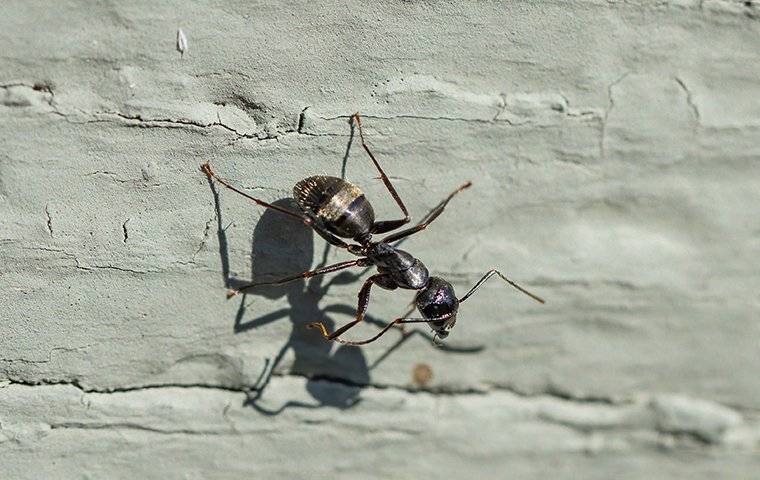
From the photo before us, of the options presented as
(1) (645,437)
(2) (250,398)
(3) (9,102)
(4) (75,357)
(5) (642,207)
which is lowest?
(1) (645,437)

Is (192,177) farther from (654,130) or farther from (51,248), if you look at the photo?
(654,130)

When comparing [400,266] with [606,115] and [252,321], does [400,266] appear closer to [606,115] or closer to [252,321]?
[252,321]

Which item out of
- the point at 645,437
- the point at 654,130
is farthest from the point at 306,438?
the point at 654,130

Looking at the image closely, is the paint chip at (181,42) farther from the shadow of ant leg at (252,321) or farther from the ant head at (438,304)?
the ant head at (438,304)

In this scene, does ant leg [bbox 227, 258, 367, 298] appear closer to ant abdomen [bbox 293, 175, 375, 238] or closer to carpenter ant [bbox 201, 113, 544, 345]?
carpenter ant [bbox 201, 113, 544, 345]

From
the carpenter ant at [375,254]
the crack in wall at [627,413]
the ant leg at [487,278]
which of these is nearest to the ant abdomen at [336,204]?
the carpenter ant at [375,254]

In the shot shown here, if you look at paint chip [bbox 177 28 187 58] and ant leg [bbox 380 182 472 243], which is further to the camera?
ant leg [bbox 380 182 472 243]

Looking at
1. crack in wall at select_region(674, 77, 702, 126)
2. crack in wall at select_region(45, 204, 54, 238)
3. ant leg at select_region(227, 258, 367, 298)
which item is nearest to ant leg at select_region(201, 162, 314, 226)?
ant leg at select_region(227, 258, 367, 298)
